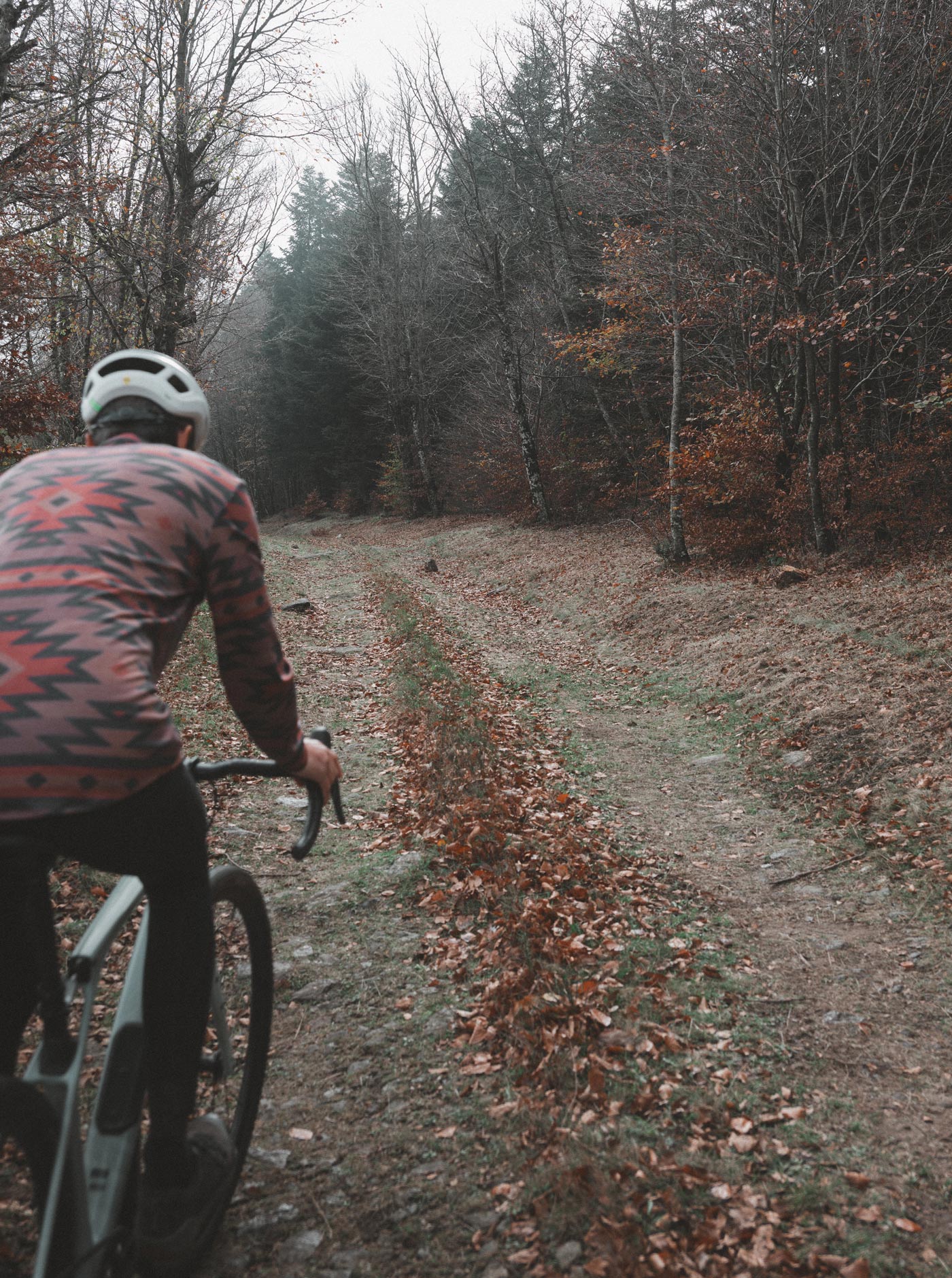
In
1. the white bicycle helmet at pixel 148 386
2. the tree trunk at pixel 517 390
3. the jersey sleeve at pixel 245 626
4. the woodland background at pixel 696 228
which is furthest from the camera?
the tree trunk at pixel 517 390

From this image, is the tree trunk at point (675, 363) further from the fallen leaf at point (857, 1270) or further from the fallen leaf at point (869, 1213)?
the fallen leaf at point (857, 1270)

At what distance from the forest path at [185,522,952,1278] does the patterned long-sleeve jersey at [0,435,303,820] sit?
70.2 inches

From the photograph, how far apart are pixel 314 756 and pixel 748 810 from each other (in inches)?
199

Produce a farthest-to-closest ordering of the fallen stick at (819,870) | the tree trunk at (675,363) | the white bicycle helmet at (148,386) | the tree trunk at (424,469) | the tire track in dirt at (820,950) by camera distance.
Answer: the tree trunk at (424,469) < the tree trunk at (675,363) < the fallen stick at (819,870) < the tire track in dirt at (820,950) < the white bicycle helmet at (148,386)

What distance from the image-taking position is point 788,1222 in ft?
8.29

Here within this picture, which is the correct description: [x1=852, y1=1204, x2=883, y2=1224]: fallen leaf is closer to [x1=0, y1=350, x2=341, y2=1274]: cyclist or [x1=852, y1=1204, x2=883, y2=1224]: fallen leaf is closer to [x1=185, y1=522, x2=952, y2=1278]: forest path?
[x1=185, y1=522, x2=952, y2=1278]: forest path

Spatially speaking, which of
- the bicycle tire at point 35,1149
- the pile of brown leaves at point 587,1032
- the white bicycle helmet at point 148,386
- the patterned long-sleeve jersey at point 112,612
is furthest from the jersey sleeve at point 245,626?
the pile of brown leaves at point 587,1032

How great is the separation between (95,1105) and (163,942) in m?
0.49

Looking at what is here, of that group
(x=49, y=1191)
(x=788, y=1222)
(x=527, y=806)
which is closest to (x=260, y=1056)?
(x=49, y=1191)

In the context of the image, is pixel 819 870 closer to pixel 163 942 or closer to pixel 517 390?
pixel 163 942

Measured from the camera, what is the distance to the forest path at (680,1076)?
98.3 inches

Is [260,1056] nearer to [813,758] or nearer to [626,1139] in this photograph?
[626,1139]

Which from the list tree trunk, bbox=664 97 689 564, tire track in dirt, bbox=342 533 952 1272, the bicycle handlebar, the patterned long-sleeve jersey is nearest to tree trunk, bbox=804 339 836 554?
tree trunk, bbox=664 97 689 564

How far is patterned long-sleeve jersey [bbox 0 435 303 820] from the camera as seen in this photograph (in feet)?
4.84
